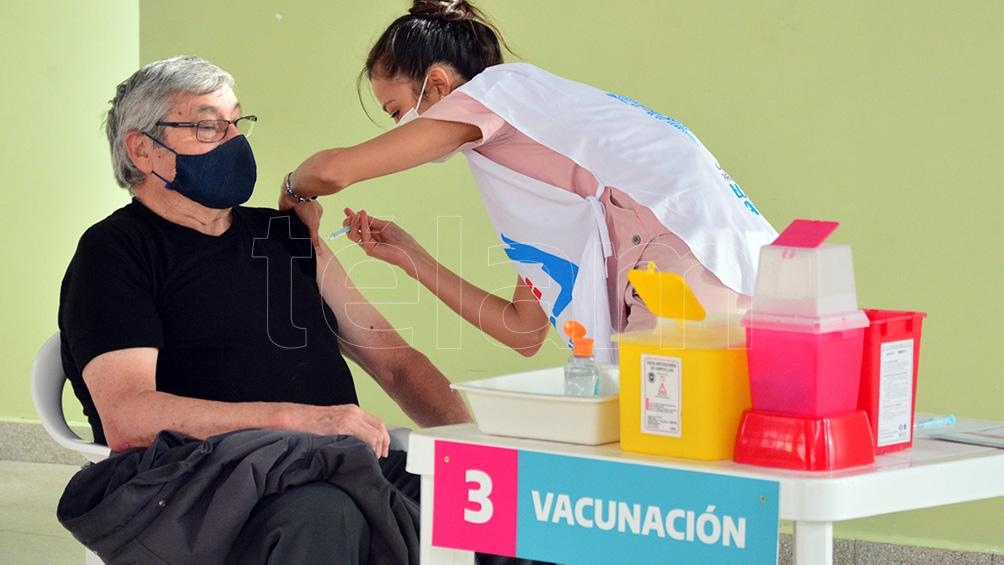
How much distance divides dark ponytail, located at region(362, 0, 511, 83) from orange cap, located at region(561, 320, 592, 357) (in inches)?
29.1

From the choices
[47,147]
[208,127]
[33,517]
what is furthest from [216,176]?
[47,147]

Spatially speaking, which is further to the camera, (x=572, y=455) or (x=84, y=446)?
(x=84, y=446)

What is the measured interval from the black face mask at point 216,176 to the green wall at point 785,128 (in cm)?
123

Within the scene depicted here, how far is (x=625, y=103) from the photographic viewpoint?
6.82ft

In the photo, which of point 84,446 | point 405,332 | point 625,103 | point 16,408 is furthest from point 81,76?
point 625,103

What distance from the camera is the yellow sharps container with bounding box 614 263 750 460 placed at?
140 centimetres

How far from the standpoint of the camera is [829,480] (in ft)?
4.34

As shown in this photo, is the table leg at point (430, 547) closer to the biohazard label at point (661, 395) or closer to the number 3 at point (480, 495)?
the number 3 at point (480, 495)

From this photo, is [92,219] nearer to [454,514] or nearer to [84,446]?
[84,446]

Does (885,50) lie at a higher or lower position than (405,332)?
higher

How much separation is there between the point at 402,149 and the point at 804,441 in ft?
2.89

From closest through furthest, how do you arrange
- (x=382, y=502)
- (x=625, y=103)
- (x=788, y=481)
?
(x=788, y=481), (x=382, y=502), (x=625, y=103)

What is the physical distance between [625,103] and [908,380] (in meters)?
0.77

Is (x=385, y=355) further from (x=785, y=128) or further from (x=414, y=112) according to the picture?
(x=785, y=128)
